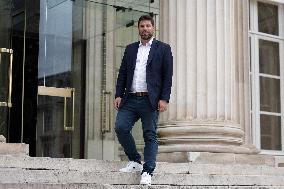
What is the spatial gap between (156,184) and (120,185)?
0.73 m

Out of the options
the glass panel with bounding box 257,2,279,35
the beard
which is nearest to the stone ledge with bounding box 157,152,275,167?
the beard

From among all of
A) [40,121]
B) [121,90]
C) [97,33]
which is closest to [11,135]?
[40,121]

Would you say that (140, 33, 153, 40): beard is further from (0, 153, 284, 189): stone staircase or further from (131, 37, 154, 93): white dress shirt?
(0, 153, 284, 189): stone staircase

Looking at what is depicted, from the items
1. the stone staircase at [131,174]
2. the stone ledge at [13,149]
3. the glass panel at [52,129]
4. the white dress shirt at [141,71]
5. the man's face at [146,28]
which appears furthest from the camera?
the glass panel at [52,129]

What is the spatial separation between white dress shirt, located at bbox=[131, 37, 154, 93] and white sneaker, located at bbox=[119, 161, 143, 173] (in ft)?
2.67

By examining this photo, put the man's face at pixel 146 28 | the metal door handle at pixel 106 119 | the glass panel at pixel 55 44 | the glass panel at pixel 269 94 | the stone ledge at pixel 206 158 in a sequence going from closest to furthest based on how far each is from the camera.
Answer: the man's face at pixel 146 28
the stone ledge at pixel 206 158
the glass panel at pixel 55 44
the metal door handle at pixel 106 119
the glass panel at pixel 269 94

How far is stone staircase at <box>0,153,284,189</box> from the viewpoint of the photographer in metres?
6.57

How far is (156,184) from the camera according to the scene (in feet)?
24.1

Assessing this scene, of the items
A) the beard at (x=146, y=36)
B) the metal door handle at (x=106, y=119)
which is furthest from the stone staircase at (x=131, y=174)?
the metal door handle at (x=106, y=119)

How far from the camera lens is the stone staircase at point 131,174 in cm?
657

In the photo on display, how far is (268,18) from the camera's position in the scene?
514 inches

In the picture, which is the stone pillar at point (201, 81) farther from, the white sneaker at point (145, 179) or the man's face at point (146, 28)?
the man's face at point (146, 28)

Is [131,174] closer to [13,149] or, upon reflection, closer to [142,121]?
[142,121]

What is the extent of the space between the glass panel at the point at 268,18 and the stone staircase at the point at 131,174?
4065mm
